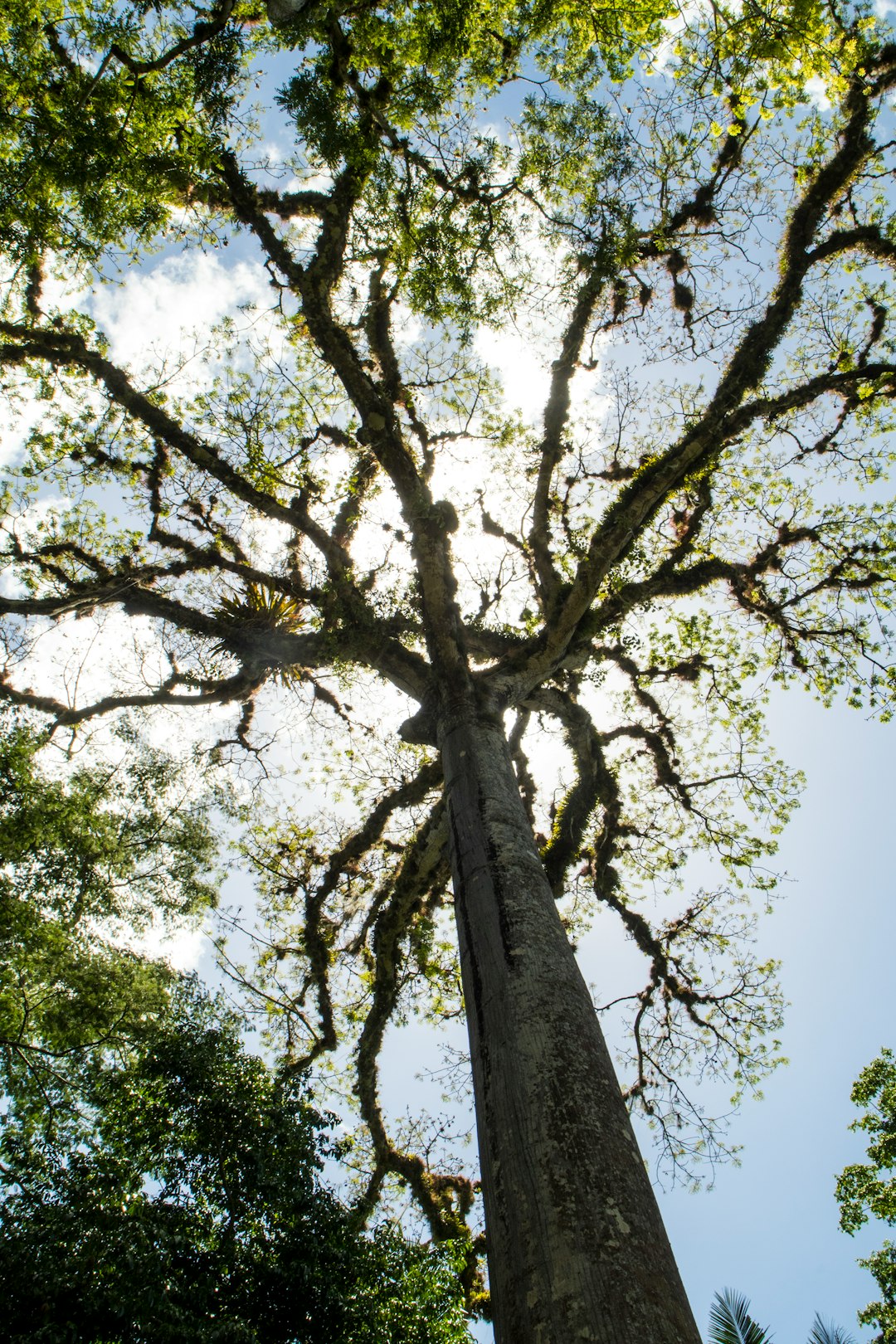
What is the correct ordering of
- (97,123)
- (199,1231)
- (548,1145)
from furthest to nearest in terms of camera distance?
(97,123) → (199,1231) → (548,1145)

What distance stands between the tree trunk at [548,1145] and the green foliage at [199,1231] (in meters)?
2.18

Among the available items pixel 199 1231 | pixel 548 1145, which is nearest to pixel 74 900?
pixel 199 1231

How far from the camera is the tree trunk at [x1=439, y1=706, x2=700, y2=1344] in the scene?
6.84 ft

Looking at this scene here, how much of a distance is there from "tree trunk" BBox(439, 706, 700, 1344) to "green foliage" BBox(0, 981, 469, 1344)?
7.14ft

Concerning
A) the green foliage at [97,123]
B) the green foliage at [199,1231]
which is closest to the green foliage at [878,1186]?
the green foliage at [199,1231]

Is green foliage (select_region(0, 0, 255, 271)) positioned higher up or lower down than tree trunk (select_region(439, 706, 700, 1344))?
higher up

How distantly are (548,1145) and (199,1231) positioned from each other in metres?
3.09

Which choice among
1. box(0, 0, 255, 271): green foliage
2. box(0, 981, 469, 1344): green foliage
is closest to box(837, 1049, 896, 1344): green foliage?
box(0, 981, 469, 1344): green foliage

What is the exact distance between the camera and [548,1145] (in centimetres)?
261

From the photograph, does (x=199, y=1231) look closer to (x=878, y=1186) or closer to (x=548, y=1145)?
(x=548, y=1145)

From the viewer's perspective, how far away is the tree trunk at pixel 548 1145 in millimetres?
2084

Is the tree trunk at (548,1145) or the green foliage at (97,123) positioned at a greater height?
the green foliage at (97,123)

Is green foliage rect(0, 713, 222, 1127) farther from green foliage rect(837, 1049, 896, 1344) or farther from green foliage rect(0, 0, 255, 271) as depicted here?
green foliage rect(837, 1049, 896, 1344)

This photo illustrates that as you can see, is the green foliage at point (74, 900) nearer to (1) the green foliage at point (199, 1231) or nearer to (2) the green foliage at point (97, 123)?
(1) the green foliage at point (199, 1231)
